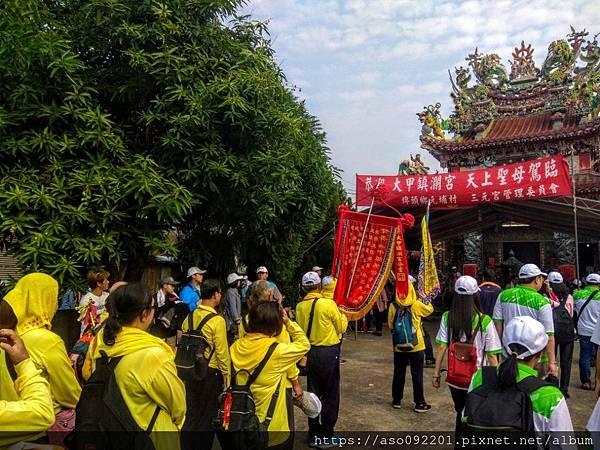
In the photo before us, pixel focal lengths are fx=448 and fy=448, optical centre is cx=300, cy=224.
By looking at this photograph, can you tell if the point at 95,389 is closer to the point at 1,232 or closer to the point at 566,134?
the point at 1,232

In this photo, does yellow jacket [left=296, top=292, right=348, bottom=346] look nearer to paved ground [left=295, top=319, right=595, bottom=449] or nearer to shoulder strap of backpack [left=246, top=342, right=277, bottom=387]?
paved ground [left=295, top=319, right=595, bottom=449]

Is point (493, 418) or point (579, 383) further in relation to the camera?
point (579, 383)

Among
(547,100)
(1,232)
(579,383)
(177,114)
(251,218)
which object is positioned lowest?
(579,383)

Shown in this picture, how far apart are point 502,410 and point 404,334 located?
3235 millimetres

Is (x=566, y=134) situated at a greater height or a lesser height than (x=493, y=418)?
greater

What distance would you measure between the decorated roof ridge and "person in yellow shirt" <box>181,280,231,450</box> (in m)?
15.4

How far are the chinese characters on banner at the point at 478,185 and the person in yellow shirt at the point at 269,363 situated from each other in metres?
7.85

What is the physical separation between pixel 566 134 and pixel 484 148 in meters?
2.76

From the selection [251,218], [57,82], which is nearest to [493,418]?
[251,218]

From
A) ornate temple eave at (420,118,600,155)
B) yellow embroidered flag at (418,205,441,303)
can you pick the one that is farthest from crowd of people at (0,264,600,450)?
ornate temple eave at (420,118,600,155)

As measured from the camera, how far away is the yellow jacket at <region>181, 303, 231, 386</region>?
3.78 meters

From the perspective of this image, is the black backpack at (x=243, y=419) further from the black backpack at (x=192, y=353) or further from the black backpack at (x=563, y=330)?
the black backpack at (x=563, y=330)

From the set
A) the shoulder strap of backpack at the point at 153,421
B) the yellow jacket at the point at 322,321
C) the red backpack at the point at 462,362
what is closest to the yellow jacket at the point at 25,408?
the shoulder strap of backpack at the point at 153,421

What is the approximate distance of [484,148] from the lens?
56.7 ft
